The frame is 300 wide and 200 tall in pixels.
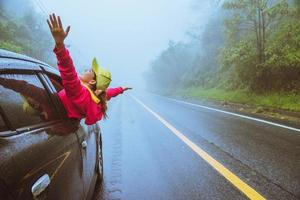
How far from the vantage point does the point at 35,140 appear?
2.39m

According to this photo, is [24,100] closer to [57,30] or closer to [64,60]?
[64,60]

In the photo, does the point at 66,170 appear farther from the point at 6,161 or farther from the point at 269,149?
the point at 269,149

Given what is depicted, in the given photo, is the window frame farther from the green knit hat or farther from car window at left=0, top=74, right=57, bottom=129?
the green knit hat

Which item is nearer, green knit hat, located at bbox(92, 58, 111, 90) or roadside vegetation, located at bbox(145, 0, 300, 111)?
green knit hat, located at bbox(92, 58, 111, 90)

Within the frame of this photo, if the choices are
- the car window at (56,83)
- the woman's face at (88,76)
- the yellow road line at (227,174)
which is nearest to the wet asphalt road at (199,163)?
the yellow road line at (227,174)

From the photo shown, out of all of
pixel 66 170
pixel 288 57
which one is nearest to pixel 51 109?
pixel 66 170

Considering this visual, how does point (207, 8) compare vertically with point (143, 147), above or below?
above

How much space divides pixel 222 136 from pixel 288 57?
368 inches

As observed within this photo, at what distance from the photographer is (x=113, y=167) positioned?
6086 mm

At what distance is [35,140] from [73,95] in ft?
2.17

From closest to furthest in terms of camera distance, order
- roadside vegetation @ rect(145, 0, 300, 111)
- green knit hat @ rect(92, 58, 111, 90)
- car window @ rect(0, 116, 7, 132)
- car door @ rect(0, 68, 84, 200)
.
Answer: car door @ rect(0, 68, 84, 200) → car window @ rect(0, 116, 7, 132) → green knit hat @ rect(92, 58, 111, 90) → roadside vegetation @ rect(145, 0, 300, 111)

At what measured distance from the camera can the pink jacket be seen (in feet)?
8.81

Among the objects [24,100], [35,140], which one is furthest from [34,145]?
[24,100]

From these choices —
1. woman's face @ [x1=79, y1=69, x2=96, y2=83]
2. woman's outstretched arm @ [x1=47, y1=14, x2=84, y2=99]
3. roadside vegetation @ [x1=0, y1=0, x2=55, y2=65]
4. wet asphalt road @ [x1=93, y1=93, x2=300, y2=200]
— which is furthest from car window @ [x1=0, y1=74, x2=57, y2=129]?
roadside vegetation @ [x1=0, y1=0, x2=55, y2=65]
